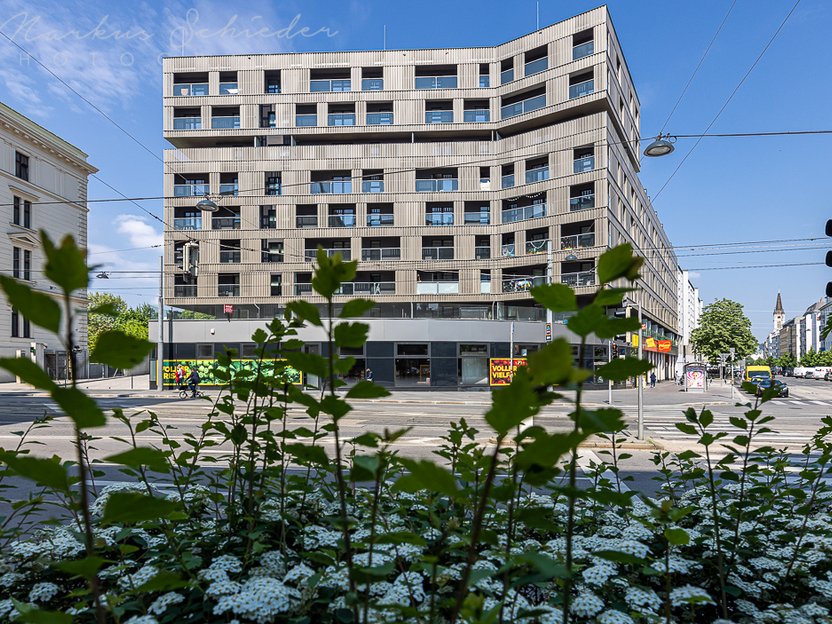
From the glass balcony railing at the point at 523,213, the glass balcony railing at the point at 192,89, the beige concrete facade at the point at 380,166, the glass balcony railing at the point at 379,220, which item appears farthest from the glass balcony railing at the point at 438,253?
the glass balcony railing at the point at 192,89

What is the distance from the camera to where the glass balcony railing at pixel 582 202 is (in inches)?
1141

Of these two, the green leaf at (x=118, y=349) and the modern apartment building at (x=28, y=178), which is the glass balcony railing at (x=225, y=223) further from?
the green leaf at (x=118, y=349)

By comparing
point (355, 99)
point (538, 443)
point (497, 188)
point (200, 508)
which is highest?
point (355, 99)

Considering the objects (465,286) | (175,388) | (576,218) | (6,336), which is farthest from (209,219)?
(576,218)

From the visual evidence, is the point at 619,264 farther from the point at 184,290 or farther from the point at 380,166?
the point at 184,290

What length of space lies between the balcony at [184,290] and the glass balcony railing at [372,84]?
19.6 m

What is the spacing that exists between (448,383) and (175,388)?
1685cm

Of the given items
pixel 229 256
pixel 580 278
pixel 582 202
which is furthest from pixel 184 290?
pixel 582 202

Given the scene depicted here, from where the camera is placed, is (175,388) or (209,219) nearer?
(175,388)

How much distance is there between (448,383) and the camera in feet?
91.6

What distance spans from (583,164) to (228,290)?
2612 cm

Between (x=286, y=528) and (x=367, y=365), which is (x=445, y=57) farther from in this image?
(x=286, y=528)

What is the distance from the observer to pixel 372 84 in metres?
34.4

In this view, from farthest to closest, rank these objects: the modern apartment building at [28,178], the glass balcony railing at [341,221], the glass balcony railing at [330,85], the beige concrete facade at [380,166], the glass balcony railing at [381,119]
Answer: the glass balcony railing at [330,85] → the glass balcony railing at [381,119] → the glass balcony railing at [341,221] → the beige concrete facade at [380,166] → the modern apartment building at [28,178]
